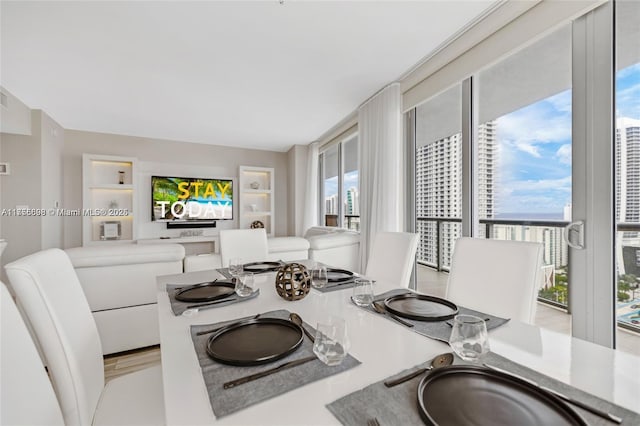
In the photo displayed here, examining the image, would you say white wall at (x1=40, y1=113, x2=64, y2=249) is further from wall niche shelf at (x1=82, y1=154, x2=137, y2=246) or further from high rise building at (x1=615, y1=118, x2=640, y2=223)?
high rise building at (x1=615, y1=118, x2=640, y2=223)

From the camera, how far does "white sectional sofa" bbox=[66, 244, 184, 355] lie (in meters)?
2.05

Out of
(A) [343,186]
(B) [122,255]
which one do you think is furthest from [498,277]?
(A) [343,186]

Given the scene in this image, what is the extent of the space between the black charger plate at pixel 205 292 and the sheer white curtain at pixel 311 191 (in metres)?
4.27

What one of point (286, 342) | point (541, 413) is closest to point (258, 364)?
point (286, 342)

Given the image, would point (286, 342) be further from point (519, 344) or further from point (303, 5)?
point (303, 5)

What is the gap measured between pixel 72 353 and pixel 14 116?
4203 millimetres

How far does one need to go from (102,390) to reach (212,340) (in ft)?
2.13

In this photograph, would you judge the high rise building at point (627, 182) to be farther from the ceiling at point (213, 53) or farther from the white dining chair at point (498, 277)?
the ceiling at point (213, 53)

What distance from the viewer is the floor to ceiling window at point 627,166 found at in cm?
143

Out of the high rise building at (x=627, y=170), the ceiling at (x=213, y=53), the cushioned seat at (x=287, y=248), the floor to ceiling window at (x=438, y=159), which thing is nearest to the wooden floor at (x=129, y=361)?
the cushioned seat at (x=287, y=248)

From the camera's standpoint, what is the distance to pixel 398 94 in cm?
309

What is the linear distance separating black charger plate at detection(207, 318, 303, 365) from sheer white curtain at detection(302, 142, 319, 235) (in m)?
4.72

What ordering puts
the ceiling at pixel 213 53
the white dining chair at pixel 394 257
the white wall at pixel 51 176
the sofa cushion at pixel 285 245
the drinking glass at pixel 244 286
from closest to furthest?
the drinking glass at pixel 244 286
the white dining chair at pixel 394 257
the ceiling at pixel 213 53
the sofa cushion at pixel 285 245
the white wall at pixel 51 176

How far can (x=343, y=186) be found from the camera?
16.5ft
